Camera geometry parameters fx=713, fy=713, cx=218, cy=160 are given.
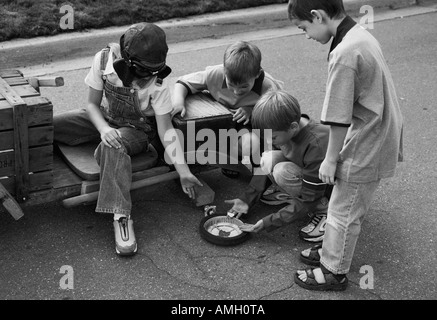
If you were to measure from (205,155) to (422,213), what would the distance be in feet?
4.15

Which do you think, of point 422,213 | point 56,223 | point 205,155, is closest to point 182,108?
point 205,155

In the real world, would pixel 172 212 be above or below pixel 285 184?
below

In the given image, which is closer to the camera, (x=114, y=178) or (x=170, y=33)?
(x=114, y=178)

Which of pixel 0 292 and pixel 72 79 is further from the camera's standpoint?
pixel 72 79

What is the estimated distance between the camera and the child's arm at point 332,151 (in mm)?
2924

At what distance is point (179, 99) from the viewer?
405 cm

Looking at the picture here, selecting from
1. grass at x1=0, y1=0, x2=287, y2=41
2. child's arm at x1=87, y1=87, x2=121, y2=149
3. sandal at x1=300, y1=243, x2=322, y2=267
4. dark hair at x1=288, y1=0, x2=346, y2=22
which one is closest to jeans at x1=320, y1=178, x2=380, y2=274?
sandal at x1=300, y1=243, x2=322, y2=267

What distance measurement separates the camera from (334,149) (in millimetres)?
2977

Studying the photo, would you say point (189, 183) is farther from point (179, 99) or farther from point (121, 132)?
point (179, 99)

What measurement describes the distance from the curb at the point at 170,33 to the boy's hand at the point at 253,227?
3070 mm

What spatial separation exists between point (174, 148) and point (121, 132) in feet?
Result: 0.95

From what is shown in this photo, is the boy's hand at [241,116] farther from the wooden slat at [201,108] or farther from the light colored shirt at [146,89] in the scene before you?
the light colored shirt at [146,89]

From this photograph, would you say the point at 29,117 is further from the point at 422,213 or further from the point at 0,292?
the point at 422,213

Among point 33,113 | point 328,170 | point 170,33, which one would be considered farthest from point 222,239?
point 170,33
